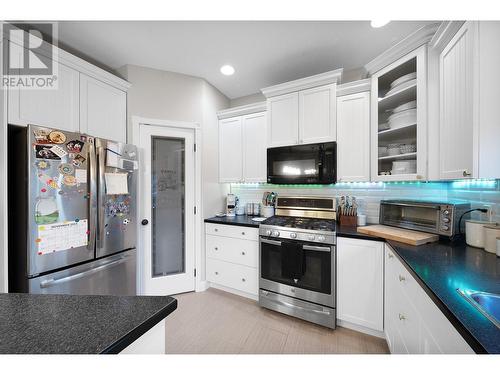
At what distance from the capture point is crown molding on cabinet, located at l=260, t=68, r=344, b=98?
220 centimetres

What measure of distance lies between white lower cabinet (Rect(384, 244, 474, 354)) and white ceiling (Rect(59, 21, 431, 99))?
6.30 ft

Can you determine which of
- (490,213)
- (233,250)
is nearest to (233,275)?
(233,250)

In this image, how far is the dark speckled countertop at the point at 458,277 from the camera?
0.65 m

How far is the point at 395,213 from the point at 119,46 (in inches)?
123

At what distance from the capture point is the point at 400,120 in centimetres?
192

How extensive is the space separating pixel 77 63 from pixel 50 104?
1.55 ft

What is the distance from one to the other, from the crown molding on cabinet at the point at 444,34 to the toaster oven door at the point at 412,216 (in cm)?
117

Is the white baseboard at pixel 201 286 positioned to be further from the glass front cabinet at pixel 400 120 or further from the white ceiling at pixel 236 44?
the white ceiling at pixel 236 44

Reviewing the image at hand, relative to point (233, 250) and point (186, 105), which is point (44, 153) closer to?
point (186, 105)

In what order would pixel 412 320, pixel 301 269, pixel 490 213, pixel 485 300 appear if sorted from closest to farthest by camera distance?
pixel 485 300
pixel 412 320
pixel 490 213
pixel 301 269

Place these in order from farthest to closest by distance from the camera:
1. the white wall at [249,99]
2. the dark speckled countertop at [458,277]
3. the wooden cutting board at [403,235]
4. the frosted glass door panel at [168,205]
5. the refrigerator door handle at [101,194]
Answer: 1. the white wall at [249,99]
2. the frosted glass door panel at [168,205]
3. the refrigerator door handle at [101,194]
4. the wooden cutting board at [403,235]
5. the dark speckled countertop at [458,277]
